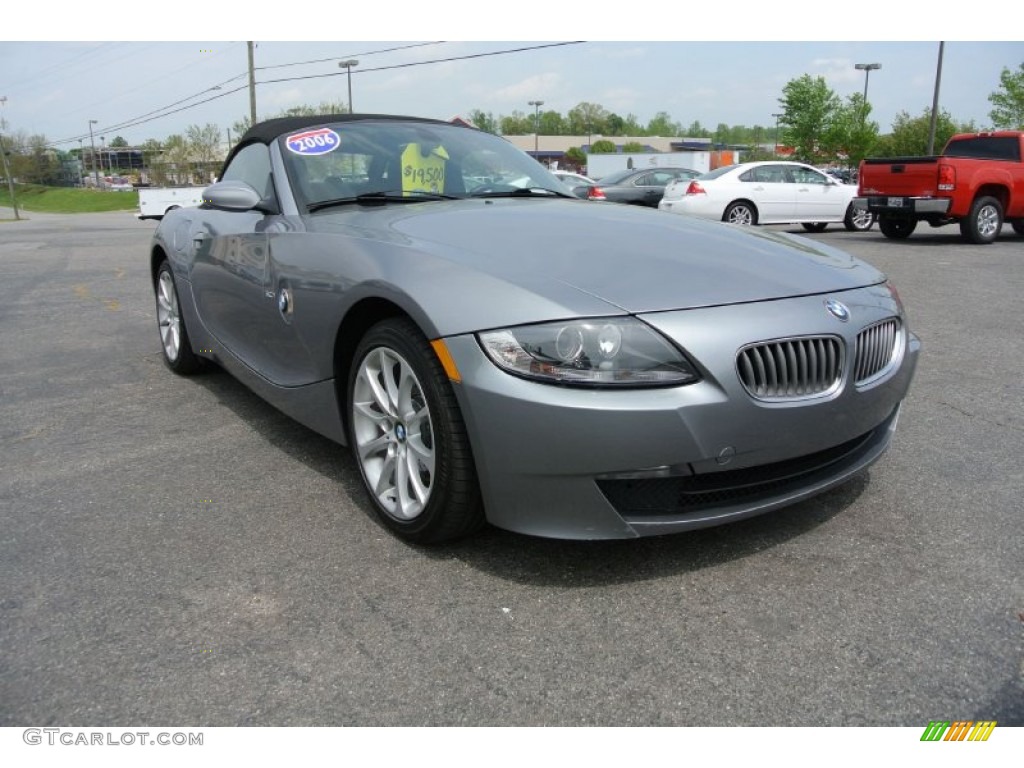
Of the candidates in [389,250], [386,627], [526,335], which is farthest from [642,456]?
[389,250]

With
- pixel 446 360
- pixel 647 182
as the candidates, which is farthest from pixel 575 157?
pixel 446 360

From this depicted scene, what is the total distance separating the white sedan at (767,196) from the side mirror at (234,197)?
11.2 meters

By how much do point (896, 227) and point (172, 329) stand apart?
12.7 metres

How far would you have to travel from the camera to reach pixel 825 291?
2641 mm

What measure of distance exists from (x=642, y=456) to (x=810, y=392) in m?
0.58

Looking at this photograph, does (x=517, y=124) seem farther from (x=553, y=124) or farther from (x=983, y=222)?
(x=983, y=222)

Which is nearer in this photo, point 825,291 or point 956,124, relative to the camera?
point 825,291

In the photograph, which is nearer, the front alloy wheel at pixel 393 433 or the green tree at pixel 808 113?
the front alloy wheel at pixel 393 433

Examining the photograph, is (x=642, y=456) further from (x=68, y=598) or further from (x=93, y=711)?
(x=68, y=598)

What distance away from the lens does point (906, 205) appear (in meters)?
12.8

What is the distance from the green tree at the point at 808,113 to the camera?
48.3 meters

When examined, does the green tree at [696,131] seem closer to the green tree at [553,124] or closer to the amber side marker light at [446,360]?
the green tree at [553,124]

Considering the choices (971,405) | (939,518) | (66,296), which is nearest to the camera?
(939,518)

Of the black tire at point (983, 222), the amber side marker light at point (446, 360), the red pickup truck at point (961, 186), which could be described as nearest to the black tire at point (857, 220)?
the red pickup truck at point (961, 186)
